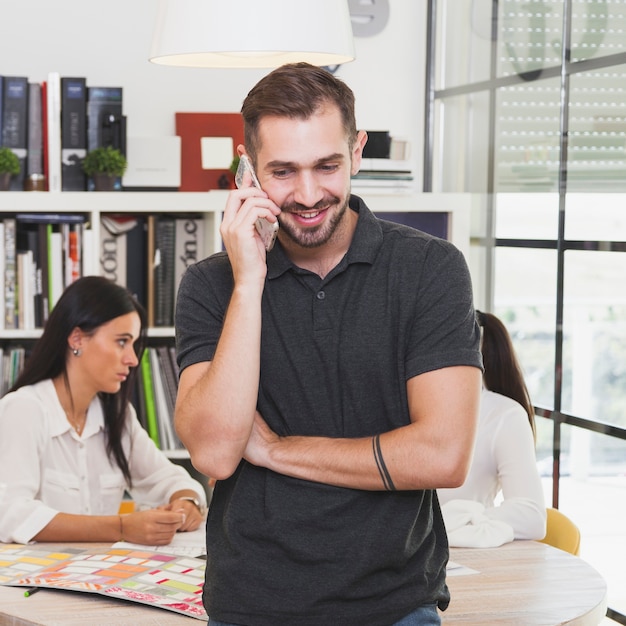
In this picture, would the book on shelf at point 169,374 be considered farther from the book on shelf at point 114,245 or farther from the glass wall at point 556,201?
the glass wall at point 556,201

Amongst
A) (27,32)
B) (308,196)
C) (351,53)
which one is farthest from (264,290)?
(27,32)

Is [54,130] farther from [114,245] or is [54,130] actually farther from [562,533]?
[562,533]

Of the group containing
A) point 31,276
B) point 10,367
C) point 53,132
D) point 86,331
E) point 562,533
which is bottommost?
point 562,533

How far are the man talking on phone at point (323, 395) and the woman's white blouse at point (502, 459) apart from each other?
1.28 metres

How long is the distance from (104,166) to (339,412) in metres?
2.15

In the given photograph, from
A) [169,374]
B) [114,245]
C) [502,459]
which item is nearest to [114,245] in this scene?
[114,245]

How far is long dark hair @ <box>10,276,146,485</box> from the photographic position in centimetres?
315

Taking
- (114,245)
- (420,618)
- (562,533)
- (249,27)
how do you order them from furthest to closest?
(114,245) → (562,533) → (249,27) → (420,618)

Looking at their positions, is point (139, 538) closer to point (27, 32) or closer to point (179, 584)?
point (179, 584)

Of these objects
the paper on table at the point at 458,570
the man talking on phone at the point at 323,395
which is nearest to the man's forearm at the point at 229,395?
the man talking on phone at the point at 323,395

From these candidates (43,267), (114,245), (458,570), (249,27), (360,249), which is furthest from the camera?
(114,245)

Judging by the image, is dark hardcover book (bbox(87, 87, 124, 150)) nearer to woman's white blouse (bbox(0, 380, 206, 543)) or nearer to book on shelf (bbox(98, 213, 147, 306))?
book on shelf (bbox(98, 213, 147, 306))

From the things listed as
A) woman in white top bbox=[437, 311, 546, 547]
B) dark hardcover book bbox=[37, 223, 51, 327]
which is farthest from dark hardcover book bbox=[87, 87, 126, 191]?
woman in white top bbox=[437, 311, 546, 547]

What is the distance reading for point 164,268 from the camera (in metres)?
3.77
